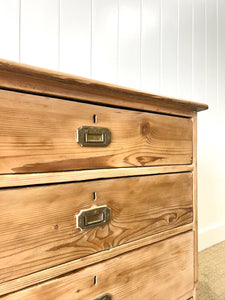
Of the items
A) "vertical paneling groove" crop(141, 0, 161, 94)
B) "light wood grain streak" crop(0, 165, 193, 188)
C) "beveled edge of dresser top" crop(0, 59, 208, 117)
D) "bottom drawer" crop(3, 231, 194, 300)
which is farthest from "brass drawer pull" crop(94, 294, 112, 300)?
"vertical paneling groove" crop(141, 0, 161, 94)

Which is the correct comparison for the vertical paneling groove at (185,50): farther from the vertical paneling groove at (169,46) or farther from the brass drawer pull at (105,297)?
the brass drawer pull at (105,297)

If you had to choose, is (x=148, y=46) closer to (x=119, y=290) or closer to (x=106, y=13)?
(x=106, y=13)

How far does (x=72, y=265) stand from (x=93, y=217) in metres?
0.11

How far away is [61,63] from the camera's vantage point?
960 millimetres

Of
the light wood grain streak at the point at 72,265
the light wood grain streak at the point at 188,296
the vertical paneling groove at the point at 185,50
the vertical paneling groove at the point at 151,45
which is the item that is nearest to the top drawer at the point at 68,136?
the light wood grain streak at the point at 72,265

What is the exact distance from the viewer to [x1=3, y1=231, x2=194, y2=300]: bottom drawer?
0.51 m

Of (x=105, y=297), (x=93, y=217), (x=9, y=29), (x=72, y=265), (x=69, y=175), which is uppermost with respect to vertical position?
(x=9, y=29)

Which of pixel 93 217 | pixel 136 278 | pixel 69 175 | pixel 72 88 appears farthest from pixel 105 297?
pixel 72 88

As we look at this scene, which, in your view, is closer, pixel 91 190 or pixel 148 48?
pixel 91 190

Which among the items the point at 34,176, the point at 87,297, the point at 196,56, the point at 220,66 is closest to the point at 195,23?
the point at 196,56

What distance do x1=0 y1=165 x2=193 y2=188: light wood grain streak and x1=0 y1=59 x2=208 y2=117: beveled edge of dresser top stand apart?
6.6 inches

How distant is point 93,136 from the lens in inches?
21.6

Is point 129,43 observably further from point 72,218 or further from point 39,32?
point 72,218

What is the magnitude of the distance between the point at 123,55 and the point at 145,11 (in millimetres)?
307
